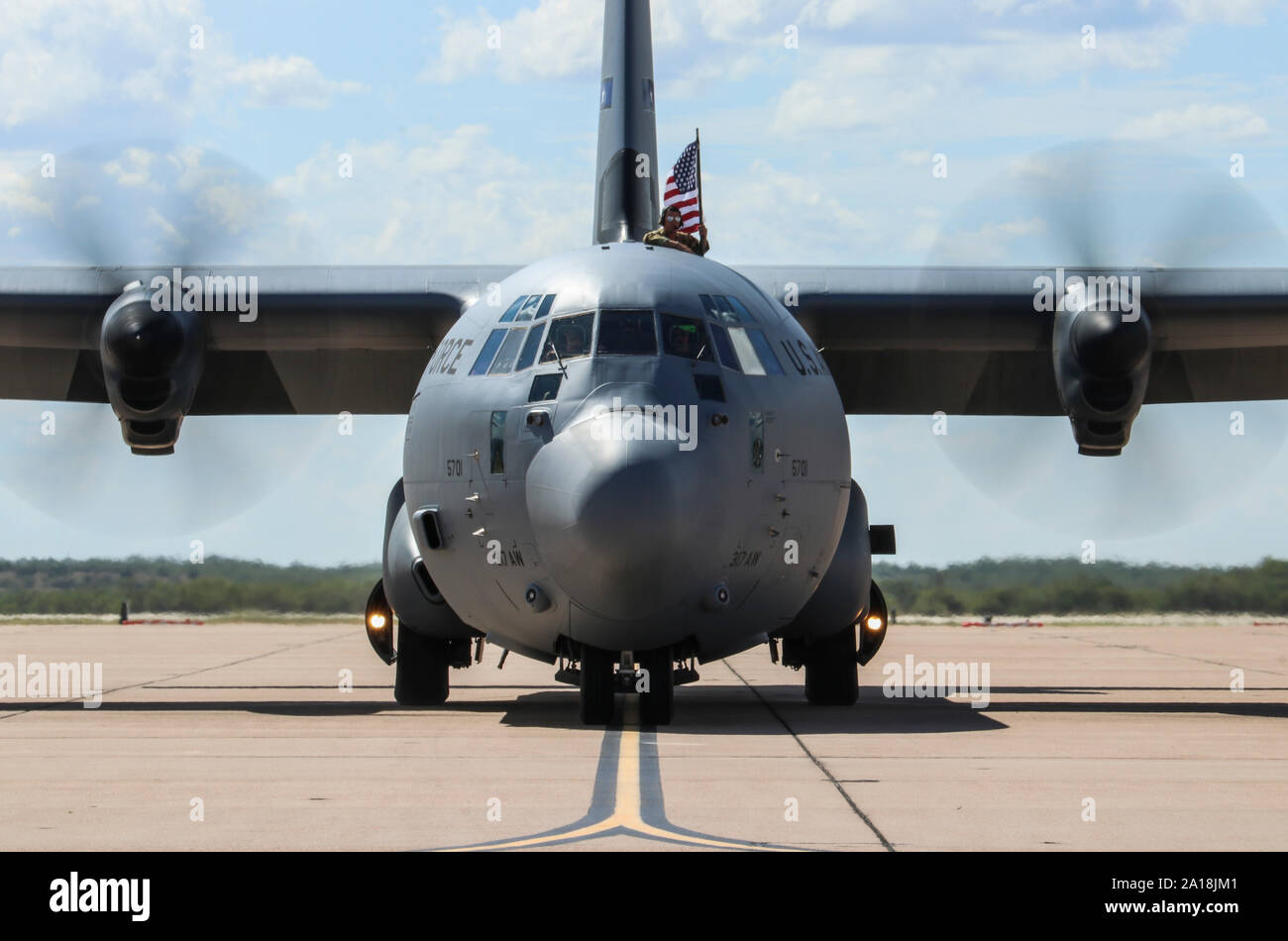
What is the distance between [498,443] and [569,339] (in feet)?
3.12

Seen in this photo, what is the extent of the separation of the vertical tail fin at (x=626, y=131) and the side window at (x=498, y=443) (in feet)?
16.7

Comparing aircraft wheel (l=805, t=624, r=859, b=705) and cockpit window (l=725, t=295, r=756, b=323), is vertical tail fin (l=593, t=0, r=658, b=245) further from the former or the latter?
aircraft wheel (l=805, t=624, r=859, b=705)

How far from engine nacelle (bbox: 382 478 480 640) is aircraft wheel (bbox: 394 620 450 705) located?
0.53 m

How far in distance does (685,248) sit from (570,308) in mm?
3056

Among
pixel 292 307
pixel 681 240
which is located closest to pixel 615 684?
pixel 681 240

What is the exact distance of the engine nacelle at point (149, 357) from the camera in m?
15.6

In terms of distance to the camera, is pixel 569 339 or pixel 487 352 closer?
pixel 569 339

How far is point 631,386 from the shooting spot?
11.5m

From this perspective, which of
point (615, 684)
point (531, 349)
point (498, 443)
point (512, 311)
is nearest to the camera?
point (498, 443)

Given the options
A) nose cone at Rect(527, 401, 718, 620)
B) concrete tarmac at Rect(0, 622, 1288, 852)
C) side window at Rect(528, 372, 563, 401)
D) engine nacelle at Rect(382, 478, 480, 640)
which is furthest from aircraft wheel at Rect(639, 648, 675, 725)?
engine nacelle at Rect(382, 478, 480, 640)

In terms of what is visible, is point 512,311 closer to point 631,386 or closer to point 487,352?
point 487,352

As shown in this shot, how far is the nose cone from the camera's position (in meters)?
10.7
